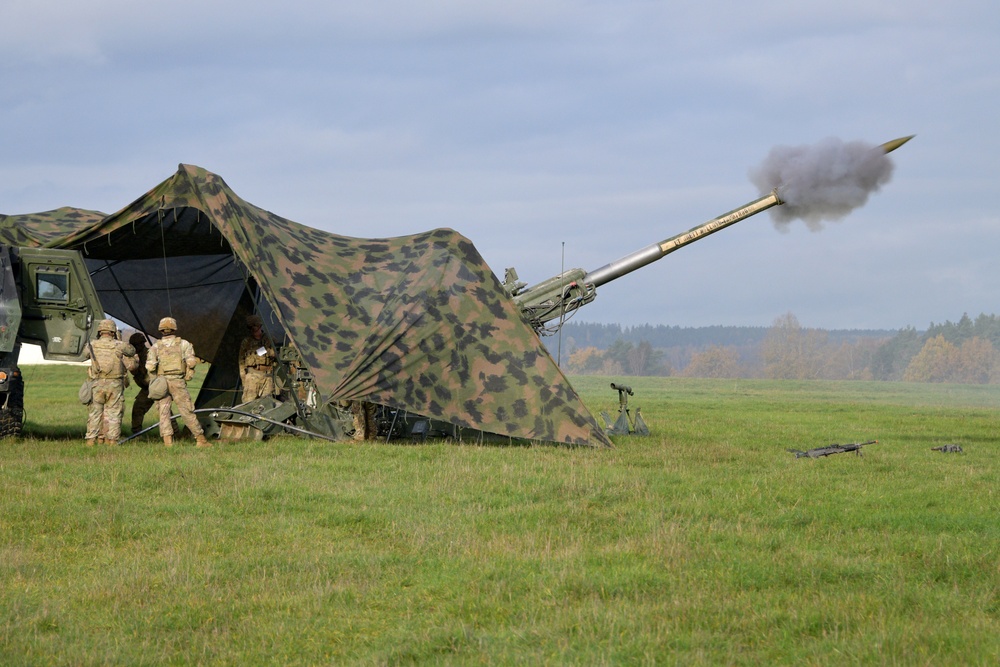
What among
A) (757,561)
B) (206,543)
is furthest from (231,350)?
(757,561)

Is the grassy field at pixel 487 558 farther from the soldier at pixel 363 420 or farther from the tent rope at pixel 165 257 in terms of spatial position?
the tent rope at pixel 165 257

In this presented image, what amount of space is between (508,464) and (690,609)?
6.17 metres

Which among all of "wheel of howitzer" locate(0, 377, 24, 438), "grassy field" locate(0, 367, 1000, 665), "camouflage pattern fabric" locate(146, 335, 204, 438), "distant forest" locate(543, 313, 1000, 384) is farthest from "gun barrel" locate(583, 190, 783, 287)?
"distant forest" locate(543, 313, 1000, 384)

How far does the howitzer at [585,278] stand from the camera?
16.9 m

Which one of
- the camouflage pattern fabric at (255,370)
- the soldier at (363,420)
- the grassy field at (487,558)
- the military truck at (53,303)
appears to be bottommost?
the grassy field at (487,558)

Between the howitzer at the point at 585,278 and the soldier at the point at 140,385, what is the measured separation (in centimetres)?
585

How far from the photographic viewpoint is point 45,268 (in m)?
14.9

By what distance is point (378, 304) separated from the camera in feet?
50.6

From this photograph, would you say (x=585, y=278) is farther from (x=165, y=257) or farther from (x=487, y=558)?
(x=487, y=558)

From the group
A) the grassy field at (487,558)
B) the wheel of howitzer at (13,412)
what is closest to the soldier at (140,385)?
the wheel of howitzer at (13,412)

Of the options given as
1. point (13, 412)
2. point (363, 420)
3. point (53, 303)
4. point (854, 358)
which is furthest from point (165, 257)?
point (854, 358)

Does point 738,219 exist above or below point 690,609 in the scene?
above

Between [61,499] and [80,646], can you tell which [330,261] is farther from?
[80,646]

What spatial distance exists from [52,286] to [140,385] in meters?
2.18
